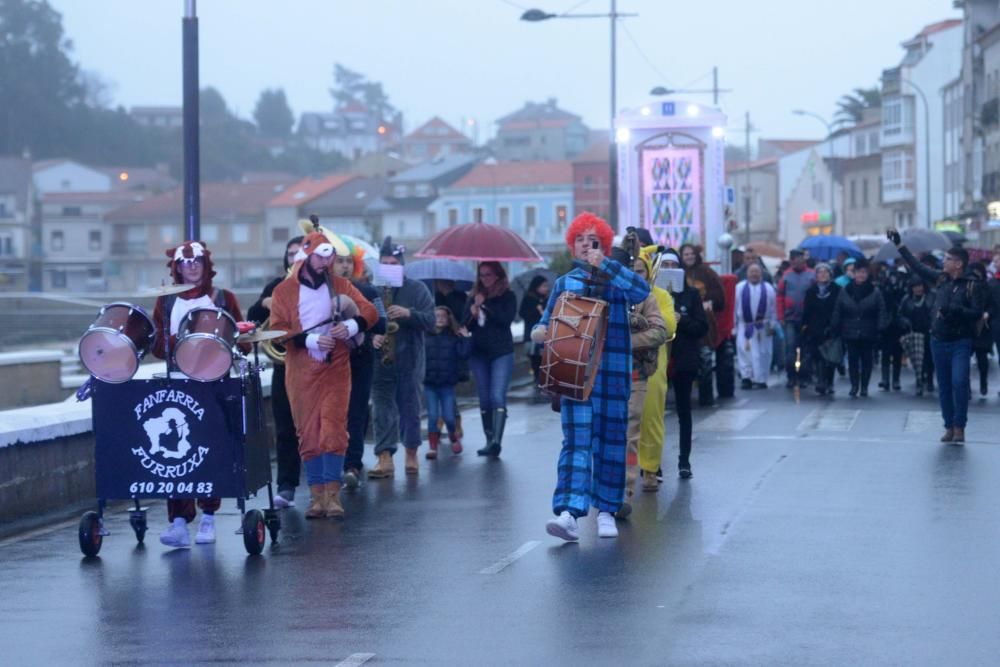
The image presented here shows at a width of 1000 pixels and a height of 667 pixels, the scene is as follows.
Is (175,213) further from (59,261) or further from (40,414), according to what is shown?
(40,414)

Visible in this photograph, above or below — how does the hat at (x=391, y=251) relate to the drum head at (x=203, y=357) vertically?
above

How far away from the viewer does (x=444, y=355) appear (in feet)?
52.2

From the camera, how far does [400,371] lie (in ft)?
47.8

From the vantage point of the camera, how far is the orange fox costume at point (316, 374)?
11312mm

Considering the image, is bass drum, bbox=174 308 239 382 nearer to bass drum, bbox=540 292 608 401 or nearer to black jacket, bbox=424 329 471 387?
bass drum, bbox=540 292 608 401

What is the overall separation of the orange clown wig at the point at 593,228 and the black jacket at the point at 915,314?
43.7 ft

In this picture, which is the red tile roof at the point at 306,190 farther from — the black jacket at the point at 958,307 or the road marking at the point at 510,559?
the road marking at the point at 510,559

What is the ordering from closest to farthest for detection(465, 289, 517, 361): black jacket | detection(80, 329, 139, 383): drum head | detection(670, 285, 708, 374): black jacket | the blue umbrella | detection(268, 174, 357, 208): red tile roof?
detection(80, 329, 139, 383): drum head, detection(670, 285, 708, 374): black jacket, detection(465, 289, 517, 361): black jacket, the blue umbrella, detection(268, 174, 357, 208): red tile roof

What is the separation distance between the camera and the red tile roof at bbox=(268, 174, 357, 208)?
124562 millimetres

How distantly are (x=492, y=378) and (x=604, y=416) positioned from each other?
529 cm

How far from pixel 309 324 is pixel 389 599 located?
9.88 ft

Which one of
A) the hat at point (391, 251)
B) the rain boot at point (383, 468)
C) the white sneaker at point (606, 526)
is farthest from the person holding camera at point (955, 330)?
the white sneaker at point (606, 526)

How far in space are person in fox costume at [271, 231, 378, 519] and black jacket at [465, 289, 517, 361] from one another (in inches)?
179

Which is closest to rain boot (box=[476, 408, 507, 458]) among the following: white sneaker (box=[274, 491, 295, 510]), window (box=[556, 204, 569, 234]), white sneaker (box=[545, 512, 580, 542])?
white sneaker (box=[274, 491, 295, 510])
